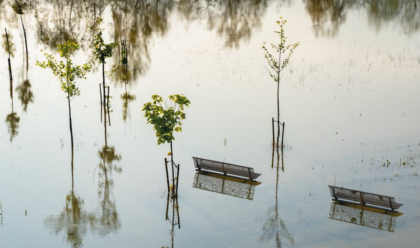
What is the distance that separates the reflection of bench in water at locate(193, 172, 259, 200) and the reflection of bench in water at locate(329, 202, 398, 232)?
526cm

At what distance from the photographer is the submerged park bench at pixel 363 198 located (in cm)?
3359

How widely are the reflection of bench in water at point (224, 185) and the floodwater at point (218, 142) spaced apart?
19 cm

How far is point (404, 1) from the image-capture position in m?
121

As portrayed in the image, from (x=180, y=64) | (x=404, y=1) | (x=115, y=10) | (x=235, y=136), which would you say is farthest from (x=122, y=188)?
(x=404, y=1)

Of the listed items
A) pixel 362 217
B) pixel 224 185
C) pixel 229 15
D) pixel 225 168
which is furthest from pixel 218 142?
pixel 229 15

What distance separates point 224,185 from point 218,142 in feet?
29.1

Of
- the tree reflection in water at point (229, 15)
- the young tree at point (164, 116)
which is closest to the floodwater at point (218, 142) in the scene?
the tree reflection in water at point (229, 15)

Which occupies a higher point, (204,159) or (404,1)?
(404,1)

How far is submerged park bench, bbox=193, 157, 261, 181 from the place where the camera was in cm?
3883

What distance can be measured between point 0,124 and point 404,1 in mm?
92000

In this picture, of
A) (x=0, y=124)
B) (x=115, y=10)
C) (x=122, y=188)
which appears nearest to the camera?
(x=122, y=188)

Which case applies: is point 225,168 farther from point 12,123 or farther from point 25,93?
point 25,93

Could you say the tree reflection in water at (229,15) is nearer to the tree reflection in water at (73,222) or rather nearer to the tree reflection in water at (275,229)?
the tree reflection in water at (73,222)

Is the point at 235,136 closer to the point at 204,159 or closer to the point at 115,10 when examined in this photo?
the point at 204,159
